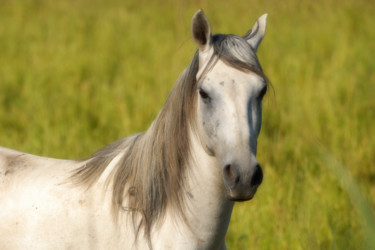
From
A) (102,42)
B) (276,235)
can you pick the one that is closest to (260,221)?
(276,235)

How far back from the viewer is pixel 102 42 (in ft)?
26.3

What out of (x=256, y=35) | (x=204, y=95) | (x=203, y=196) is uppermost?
(x=256, y=35)

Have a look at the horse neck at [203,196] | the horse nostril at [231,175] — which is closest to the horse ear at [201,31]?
the horse neck at [203,196]

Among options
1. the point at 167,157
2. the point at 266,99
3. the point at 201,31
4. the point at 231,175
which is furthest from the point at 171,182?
the point at 266,99

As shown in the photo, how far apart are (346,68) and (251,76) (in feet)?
16.2

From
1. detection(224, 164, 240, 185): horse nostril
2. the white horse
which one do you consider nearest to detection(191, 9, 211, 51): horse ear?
the white horse

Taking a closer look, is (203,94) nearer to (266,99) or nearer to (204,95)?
(204,95)

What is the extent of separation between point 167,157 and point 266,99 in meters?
1.90

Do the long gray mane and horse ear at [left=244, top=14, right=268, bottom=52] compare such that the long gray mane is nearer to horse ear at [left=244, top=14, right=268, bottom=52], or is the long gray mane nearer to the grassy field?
horse ear at [left=244, top=14, right=268, bottom=52]

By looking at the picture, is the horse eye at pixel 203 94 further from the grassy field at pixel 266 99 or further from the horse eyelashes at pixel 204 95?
the grassy field at pixel 266 99

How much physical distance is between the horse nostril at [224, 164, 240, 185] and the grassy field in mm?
367

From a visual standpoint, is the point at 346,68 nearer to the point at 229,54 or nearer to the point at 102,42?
the point at 102,42

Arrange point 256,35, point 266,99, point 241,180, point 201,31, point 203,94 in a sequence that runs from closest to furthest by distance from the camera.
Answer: point 241,180
point 203,94
point 201,31
point 256,35
point 266,99

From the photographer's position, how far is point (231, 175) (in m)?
1.98
